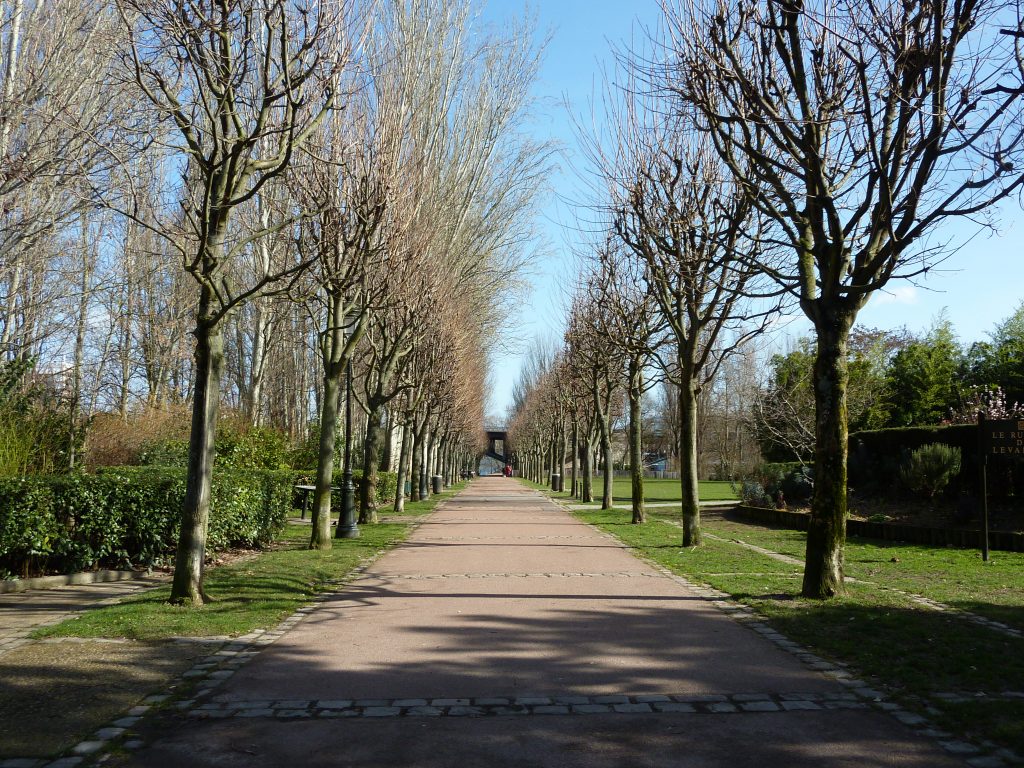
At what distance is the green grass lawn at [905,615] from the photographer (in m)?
5.72

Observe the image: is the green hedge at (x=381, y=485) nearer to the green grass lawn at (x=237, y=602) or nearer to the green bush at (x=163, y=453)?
the green bush at (x=163, y=453)

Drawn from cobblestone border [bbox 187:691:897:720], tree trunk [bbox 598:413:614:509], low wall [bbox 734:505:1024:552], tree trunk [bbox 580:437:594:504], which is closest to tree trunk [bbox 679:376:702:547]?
low wall [bbox 734:505:1024:552]

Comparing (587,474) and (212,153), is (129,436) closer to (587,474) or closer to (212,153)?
(212,153)

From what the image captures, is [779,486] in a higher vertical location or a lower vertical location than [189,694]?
higher

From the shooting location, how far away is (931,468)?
1709cm

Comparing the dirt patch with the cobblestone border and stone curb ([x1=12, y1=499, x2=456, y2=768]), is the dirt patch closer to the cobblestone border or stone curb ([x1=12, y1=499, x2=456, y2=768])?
stone curb ([x1=12, y1=499, x2=456, y2=768])

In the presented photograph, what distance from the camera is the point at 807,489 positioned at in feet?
74.3

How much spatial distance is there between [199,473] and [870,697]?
21.4 ft

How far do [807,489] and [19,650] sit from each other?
1975cm

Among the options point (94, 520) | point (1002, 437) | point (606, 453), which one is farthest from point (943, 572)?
point (606, 453)

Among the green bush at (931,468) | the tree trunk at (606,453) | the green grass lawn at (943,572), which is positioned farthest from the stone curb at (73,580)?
the tree trunk at (606,453)

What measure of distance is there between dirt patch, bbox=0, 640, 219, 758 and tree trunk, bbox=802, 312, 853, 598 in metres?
6.08

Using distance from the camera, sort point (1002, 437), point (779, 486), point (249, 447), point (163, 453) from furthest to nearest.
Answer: point (249, 447) < point (779, 486) < point (163, 453) < point (1002, 437)

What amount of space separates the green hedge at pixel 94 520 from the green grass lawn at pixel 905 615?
23.6ft
